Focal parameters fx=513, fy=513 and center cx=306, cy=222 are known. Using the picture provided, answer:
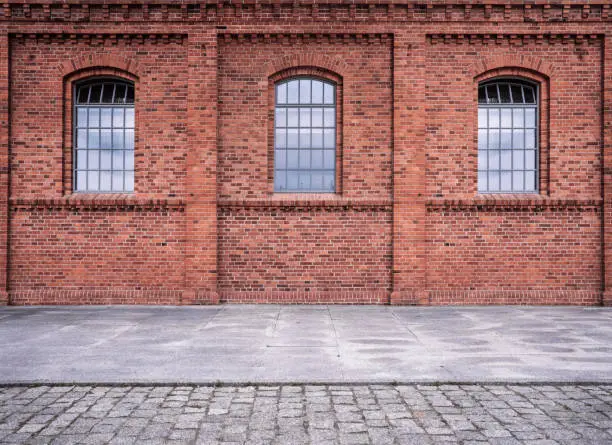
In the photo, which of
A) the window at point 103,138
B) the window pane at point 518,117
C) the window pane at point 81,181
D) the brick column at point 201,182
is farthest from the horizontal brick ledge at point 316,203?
the window pane at point 518,117

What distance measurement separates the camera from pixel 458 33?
35.2ft

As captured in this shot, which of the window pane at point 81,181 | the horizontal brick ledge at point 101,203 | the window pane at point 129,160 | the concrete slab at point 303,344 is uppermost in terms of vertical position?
the window pane at point 129,160

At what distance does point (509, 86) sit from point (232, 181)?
6362 millimetres

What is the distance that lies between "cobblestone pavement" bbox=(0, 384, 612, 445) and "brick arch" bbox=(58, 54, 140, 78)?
25.1 feet

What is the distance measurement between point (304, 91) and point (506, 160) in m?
4.63

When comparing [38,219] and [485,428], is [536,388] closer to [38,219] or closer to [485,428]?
[485,428]

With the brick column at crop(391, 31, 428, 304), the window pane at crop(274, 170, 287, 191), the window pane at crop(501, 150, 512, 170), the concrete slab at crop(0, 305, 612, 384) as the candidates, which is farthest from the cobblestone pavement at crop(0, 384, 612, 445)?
the window pane at crop(501, 150, 512, 170)

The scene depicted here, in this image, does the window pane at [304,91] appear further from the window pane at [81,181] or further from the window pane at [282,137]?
the window pane at [81,181]

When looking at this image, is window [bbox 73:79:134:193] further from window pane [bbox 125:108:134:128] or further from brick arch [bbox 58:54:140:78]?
brick arch [bbox 58:54:140:78]

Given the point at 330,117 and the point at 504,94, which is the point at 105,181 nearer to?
the point at 330,117

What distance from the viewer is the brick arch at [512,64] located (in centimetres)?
1079

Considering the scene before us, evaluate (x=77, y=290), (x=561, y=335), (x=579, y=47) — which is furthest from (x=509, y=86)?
(x=77, y=290)

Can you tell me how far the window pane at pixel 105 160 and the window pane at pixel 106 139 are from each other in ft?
0.43

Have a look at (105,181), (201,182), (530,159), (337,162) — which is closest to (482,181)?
(530,159)
